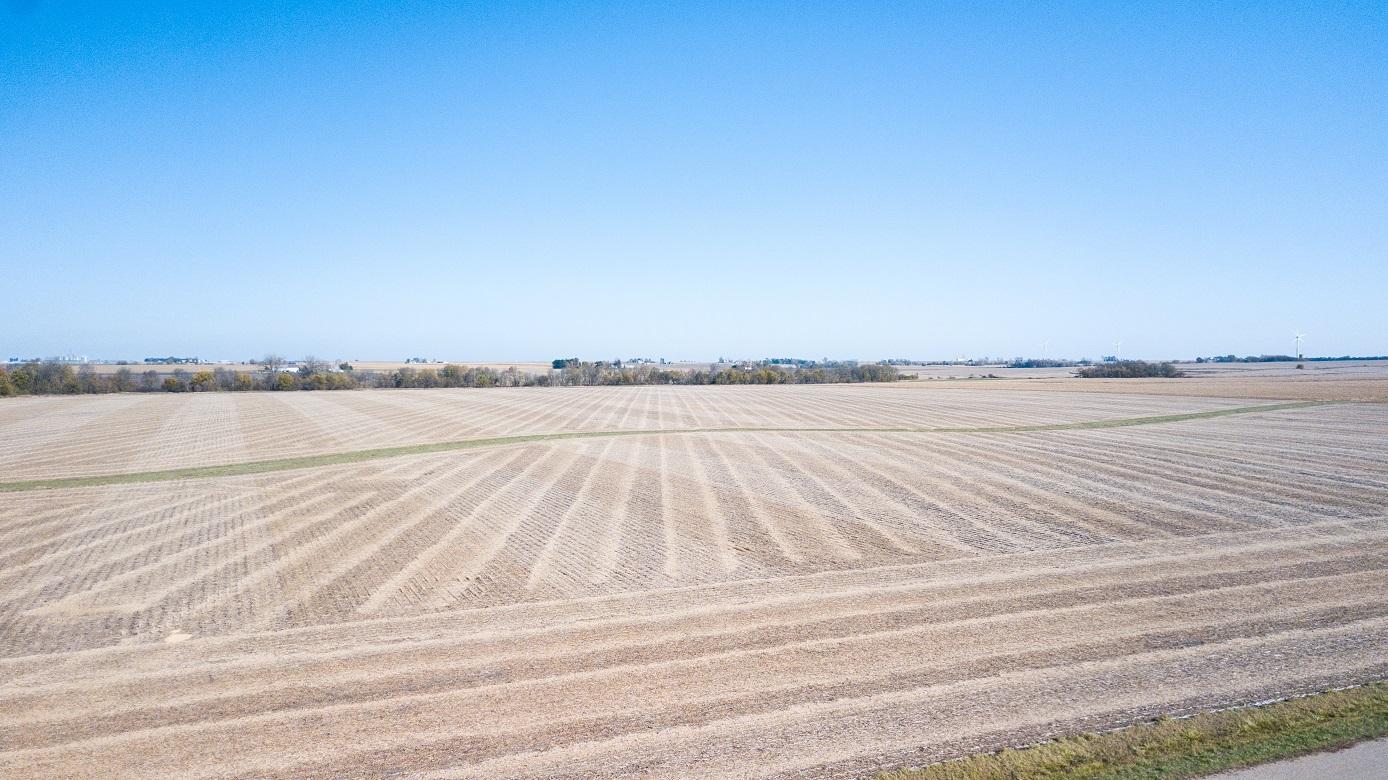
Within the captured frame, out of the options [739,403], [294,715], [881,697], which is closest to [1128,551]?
[881,697]

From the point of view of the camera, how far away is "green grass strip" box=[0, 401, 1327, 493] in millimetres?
31875

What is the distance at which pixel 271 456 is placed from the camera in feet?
131

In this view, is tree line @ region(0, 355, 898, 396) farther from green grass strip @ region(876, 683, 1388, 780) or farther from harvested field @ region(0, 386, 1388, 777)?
green grass strip @ region(876, 683, 1388, 780)

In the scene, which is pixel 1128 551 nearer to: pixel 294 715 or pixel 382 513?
pixel 294 715

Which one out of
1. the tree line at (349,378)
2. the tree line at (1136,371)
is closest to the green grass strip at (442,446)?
the tree line at (1136,371)

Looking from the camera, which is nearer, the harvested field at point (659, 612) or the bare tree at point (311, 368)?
the harvested field at point (659, 612)

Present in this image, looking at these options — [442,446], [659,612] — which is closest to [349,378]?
[442,446]

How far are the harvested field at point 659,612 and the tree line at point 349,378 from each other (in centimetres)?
10088

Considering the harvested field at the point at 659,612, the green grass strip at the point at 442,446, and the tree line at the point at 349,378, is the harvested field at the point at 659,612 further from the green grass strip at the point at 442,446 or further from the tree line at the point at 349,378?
the tree line at the point at 349,378

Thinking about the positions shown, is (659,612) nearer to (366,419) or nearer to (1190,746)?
(1190,746)

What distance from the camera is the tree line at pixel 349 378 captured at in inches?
4338

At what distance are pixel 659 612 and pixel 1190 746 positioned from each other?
939cm

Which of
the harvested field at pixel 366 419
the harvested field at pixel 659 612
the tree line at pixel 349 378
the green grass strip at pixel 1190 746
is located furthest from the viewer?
the tree line at pixel 349 378

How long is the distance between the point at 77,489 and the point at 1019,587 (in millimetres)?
36379
